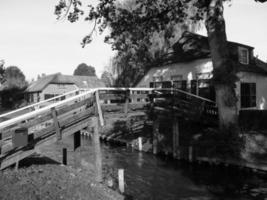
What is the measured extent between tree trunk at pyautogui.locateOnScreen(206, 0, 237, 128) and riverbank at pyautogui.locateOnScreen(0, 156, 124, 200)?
9.12 metres

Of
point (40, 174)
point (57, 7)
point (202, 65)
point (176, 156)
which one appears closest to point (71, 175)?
point (40, 174)

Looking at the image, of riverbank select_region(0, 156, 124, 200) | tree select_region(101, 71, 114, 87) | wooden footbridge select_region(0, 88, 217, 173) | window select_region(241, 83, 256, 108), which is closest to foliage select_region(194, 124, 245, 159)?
wooden footbridge select_region(0, 88, 217, 173)

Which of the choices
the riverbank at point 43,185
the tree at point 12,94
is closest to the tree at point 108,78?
the tree at point 12,94

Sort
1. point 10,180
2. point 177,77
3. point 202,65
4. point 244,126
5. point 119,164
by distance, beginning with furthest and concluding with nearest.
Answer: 1. point 177,77
2. point 202,65
3. point 244,126
4. point 119,164
5. point 10,180

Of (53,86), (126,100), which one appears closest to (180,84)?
(126,100)

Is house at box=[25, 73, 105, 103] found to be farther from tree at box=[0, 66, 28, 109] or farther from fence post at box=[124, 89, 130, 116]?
fence post at box=[124, 89, 130, 116]

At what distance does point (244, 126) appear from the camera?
17094 mm

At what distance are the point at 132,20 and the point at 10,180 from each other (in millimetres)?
13195

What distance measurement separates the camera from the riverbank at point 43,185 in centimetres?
637

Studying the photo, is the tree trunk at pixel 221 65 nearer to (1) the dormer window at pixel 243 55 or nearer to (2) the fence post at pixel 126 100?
(2) the fence post at pixel 126 100

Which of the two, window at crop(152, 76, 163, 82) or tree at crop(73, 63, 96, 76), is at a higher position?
tree at crop(73, 63, 96, 76)

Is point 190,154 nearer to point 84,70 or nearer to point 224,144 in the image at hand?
point 224,144

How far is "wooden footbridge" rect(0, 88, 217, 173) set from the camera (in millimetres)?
8359

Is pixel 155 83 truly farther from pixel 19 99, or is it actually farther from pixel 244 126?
pixel 19 99
